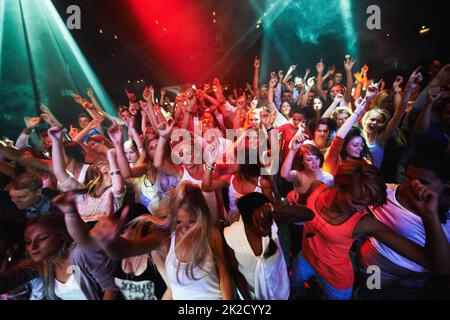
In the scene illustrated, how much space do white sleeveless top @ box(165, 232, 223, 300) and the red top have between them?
836mm

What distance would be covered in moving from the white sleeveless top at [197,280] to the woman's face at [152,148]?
0.70 meters

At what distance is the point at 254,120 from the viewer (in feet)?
7.87

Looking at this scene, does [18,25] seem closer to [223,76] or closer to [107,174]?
[107,174]

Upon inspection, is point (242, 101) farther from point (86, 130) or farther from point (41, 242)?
point (41, 242)

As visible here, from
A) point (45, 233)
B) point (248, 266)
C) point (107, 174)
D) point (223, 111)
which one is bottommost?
point (248, 266)

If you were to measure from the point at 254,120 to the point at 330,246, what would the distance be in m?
1.26

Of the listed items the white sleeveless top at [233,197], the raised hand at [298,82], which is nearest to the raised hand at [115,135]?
the white sleeveless top at [233,197]

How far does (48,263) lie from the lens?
2.25m

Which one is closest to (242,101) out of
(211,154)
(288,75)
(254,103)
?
(254,103)

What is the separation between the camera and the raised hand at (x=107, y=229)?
2.08 m

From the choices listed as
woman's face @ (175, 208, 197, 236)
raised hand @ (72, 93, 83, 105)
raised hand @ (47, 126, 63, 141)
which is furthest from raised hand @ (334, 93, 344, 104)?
raised hand @ (47, 126, 63, 141)

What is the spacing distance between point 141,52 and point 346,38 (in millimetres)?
1963

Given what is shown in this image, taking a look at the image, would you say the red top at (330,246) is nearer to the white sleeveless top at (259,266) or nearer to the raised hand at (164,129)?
the white sleeveless top at (259,266)
